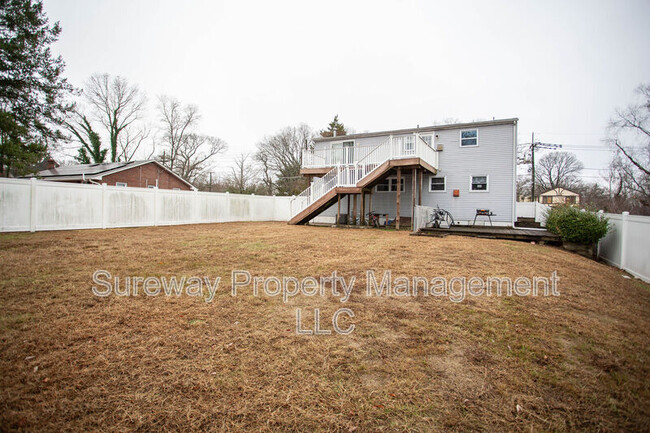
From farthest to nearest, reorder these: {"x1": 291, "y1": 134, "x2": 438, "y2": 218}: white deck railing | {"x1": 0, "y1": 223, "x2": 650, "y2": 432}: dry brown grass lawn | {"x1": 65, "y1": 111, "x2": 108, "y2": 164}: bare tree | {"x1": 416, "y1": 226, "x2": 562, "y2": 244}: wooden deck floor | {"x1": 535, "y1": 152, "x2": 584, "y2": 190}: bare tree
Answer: {"x1": 535, "y1": 152, "x2": 584, "y2": 190}: bare tree, {"x1": 65, "y1": 111, "x2": 108, "y2": 164}: bare tree, {"x1": 291, "y1": 134, "x2": 438, "y2": 218}: white deck railing, {"x1": 416, "y1": 226, "x2": 562, "y2": 244}: wooden deck floor, {"x1": 0, "y1": 223, "x2": 650, "y2": 432}: dry brown grass lawn

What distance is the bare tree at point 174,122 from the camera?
3234 centimetres

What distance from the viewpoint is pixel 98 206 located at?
35.1ft

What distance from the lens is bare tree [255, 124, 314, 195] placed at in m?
35.9

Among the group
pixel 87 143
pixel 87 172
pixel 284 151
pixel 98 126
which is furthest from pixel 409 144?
pixel 98 126

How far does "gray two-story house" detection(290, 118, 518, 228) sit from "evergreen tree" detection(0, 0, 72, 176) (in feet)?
40.7

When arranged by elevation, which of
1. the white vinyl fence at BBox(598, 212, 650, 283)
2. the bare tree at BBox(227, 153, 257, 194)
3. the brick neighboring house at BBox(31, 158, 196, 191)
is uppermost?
the bare tree at BBox(227, 153, 257, 194)

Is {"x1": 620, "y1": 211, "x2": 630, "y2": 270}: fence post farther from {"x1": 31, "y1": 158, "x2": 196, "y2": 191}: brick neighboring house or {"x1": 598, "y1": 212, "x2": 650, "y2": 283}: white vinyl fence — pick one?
{"x1": 31, "y1": 158, "x2": 196, "y2": 191}: brick neighboring house

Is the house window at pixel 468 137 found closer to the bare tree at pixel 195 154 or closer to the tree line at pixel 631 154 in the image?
the tree line at pixel 631 154

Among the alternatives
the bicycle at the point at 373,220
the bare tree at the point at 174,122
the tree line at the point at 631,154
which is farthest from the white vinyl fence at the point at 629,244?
the bare tree at the point at 174,122

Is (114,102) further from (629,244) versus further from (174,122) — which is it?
(629,244)

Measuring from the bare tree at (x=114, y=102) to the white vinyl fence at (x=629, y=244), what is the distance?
123 feet

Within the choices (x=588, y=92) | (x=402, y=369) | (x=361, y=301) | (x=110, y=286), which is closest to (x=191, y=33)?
(x=110, y=286)

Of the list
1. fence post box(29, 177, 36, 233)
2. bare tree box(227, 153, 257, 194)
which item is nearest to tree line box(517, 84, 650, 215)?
fence post box(29, 177, 36, 233)

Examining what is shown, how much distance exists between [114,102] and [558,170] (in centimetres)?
5849
